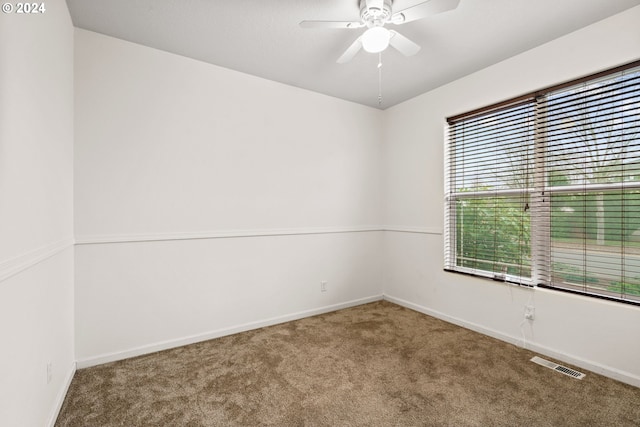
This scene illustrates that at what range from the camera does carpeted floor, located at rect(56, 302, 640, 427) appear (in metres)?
1.73

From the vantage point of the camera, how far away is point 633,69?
80.7 inches

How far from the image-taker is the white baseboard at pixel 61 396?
1.67 metres

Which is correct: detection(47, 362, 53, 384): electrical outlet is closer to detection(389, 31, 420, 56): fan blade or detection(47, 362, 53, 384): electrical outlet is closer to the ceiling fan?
the ceiling fan

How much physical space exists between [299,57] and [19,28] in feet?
5.99

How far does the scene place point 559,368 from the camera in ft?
7.32

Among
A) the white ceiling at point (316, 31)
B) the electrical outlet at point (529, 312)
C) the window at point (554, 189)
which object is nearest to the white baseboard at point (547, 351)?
the electrical outlet at point (529, 312)

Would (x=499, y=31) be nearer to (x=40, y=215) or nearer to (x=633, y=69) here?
(x=633, y=69)

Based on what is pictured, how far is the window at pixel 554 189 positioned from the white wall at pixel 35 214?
10.6 ft

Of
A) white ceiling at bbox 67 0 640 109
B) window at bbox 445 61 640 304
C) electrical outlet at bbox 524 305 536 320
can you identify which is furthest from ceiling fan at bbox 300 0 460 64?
electrical outlet at bbox 524 305 536 320

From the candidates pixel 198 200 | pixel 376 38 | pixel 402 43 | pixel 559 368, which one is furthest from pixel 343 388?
pixel 402 43

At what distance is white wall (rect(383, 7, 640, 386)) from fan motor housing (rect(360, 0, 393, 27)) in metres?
1.44

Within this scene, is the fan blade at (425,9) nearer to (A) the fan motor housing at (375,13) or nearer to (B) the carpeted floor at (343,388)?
(A) the fan motor housing at (375,13)

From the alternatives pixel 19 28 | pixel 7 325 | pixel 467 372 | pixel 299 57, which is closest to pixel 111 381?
pixel 7 325

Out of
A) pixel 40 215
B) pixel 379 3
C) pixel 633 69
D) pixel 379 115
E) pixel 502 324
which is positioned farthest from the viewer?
pixel 379 115
